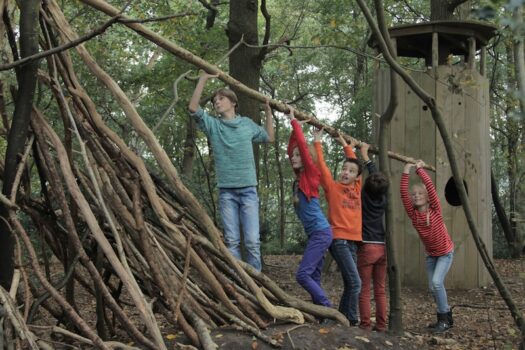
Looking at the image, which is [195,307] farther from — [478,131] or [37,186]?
[37,186]

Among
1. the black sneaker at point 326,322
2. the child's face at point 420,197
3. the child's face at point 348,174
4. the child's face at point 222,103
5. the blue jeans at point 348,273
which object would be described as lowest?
the black sneaker at point 326,322

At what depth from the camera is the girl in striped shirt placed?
19.1ft

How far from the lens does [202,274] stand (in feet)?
13.6

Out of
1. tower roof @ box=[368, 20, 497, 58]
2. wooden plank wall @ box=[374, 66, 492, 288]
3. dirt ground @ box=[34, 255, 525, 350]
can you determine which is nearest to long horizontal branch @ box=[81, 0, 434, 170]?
dirt ground @ box=[34, 255, 525, 350]

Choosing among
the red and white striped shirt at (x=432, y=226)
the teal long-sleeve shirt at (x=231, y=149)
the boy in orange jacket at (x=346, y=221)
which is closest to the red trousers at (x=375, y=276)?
the boy in orange jacket at (x=346, y=221)

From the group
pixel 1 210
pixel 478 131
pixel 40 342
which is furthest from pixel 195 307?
pixel 478 131

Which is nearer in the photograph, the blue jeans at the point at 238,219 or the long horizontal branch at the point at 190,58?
the long horizontal branch at the point at 190,58

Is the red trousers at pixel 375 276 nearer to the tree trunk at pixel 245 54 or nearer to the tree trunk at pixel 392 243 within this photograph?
the tree trunk at pixel 392 243

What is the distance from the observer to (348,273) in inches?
198

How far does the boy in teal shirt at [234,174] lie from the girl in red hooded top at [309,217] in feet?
1.06

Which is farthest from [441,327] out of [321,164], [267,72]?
[267,72]

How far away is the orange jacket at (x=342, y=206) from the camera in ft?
16.6

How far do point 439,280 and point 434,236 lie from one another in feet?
1.32

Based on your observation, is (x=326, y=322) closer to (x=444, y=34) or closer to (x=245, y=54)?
(x=245, y=54)
